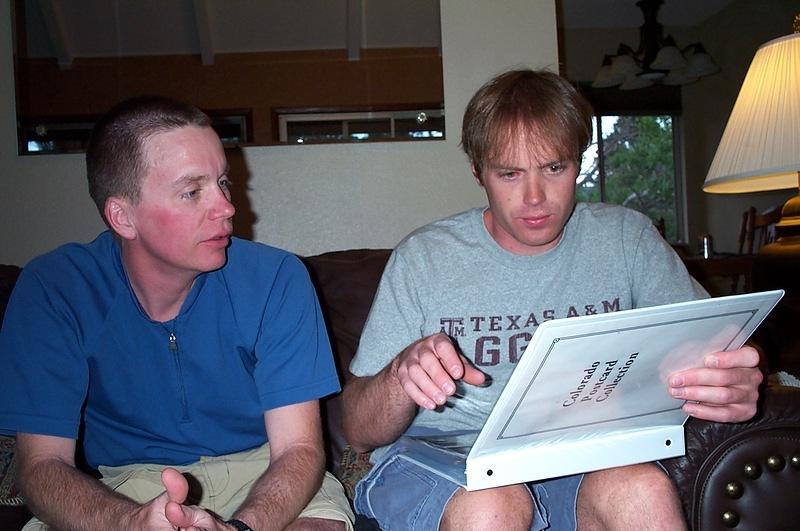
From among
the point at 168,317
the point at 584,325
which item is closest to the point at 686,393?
the point at 584,325

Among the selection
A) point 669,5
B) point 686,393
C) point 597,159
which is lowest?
point 686,393

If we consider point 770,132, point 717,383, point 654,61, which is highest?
point 654,61

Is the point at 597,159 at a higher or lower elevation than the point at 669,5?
lower

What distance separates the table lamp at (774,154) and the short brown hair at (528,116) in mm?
601

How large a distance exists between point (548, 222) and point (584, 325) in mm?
479

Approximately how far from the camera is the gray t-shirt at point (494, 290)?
1.27 meters

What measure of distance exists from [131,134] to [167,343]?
1.18 feet

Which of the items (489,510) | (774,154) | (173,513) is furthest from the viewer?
(774,154)

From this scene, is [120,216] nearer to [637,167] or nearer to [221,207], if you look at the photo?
[221,207]

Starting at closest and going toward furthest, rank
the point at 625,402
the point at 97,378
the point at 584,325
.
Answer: the point at 584,325
the point at 625,402
the point at 97,378

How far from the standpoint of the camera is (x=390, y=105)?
254 centimetres

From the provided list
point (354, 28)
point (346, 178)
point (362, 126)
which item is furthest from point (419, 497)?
point (354, 28)

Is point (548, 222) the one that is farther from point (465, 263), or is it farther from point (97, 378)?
point (97, 378)

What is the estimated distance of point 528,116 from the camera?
4.19 feet
